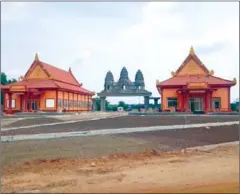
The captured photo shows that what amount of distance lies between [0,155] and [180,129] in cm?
725

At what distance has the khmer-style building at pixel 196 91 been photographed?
1123 inches

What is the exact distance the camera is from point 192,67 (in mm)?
30328

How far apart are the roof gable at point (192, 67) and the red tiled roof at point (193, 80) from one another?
0.38 m

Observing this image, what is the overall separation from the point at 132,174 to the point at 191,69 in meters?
24.9

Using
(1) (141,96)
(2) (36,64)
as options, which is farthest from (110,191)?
(1) (141,96)

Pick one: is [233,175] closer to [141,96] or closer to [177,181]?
[177,181]

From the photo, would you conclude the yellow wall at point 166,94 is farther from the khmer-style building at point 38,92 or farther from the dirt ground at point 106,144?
the dirt ground at point 106,144

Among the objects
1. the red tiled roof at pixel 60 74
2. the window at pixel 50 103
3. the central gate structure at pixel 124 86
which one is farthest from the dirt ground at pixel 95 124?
the central gate structure at pixel 124 86

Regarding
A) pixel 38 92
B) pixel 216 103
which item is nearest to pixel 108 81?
pixel 38 92

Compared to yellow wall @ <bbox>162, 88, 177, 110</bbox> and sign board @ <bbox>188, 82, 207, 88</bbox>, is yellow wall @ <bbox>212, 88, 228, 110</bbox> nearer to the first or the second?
sign board @ <bbox>188, 82, 207, 88</bbox>

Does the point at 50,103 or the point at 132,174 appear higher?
the point at 50,103

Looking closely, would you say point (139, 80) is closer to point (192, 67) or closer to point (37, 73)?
point (192, 67)

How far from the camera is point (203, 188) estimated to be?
5.40 meters

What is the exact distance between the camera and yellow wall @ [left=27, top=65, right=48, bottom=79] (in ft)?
107
